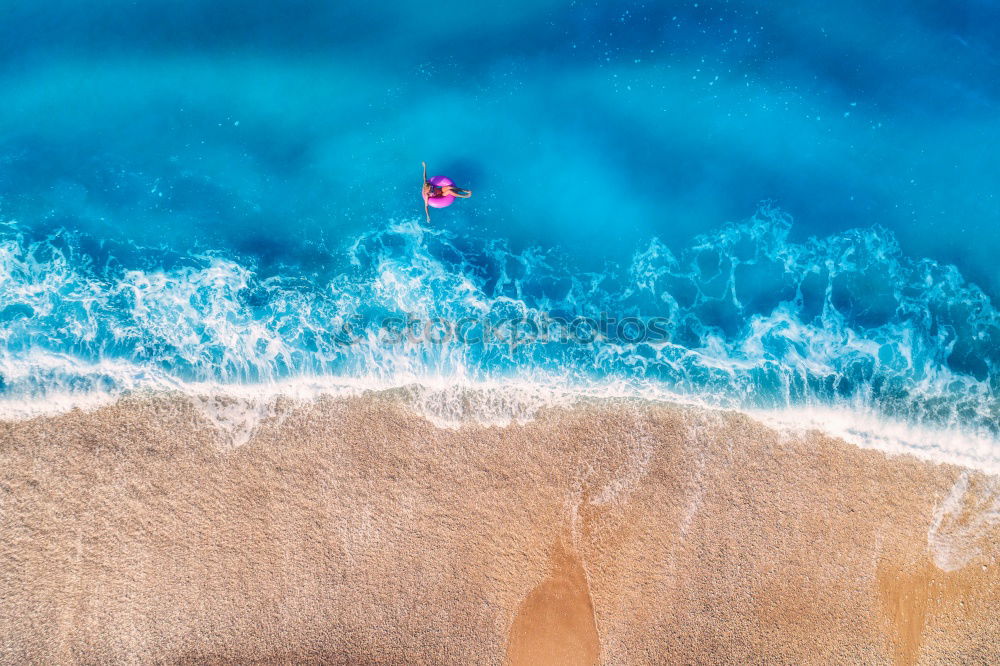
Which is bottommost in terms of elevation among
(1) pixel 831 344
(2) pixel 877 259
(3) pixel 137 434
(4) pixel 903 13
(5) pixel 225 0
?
(3) pixel 137 434

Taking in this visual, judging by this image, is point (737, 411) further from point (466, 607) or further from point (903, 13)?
point (903, 13)

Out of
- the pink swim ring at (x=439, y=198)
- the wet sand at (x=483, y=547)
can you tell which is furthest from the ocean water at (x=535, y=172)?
the wet sand at (x=483, y=547)

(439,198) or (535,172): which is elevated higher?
(535,172)

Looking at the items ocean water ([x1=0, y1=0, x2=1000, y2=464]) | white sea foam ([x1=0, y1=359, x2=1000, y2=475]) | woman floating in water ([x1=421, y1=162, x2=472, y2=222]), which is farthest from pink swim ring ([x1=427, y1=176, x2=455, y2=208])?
white sea foam ([x1=0, y1=359, x2=1000, y2=475])

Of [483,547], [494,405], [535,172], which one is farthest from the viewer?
[535,172]

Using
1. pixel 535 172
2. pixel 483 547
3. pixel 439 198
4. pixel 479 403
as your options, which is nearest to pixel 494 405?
pixel 479 403

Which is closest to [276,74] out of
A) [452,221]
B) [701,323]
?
[452,221]

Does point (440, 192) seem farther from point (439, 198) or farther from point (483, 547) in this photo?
point (483, 547)
